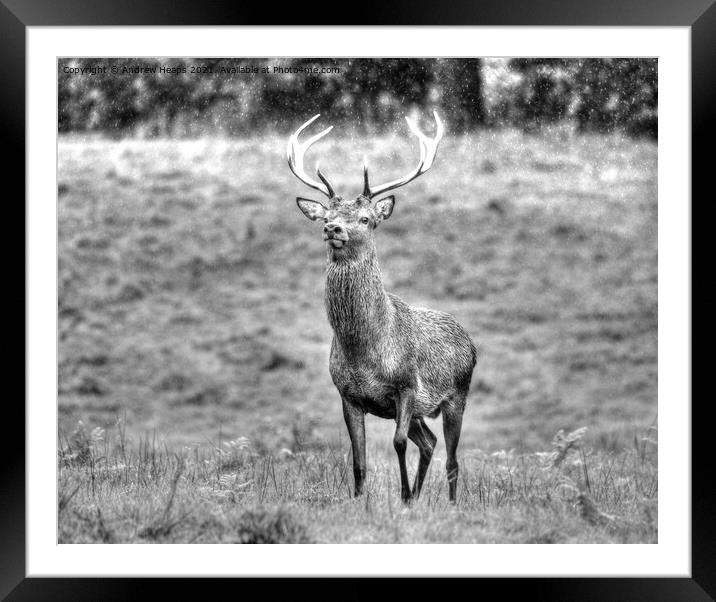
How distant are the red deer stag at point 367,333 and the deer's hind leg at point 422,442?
0.06 ft

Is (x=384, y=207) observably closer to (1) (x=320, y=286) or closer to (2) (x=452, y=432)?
(2) (x=452, y=432)

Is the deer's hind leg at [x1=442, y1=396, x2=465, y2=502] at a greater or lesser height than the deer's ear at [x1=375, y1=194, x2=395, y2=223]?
lesser

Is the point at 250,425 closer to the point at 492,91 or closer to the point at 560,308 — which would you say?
the point at 560,308

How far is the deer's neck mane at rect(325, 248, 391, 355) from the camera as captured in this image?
→ 6895mm

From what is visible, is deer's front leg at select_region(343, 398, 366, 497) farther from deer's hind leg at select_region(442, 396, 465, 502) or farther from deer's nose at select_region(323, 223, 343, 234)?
deer's nose at select_region(323, 223, 343, 234)

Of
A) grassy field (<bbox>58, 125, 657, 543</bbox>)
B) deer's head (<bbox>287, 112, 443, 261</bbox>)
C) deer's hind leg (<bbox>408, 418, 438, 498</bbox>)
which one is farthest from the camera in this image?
grassy field (<bbox>58, 125, 657, 543</bbox>)

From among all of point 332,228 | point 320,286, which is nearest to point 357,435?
point 332,228

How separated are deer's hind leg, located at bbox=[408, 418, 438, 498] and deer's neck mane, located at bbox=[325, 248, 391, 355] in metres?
0.84

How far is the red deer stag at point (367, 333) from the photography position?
6.87 m

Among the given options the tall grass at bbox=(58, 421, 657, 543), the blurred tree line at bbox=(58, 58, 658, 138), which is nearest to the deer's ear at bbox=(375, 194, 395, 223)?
the tall grass at bbox=(58, 421, 657, 543)

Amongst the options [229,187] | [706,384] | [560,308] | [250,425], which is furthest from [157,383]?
[706,384]

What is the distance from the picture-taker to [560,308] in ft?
37.5

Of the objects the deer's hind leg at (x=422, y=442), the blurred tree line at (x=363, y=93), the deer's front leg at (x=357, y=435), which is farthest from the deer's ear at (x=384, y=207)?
the blurred tree line at (x=363, y=93)
